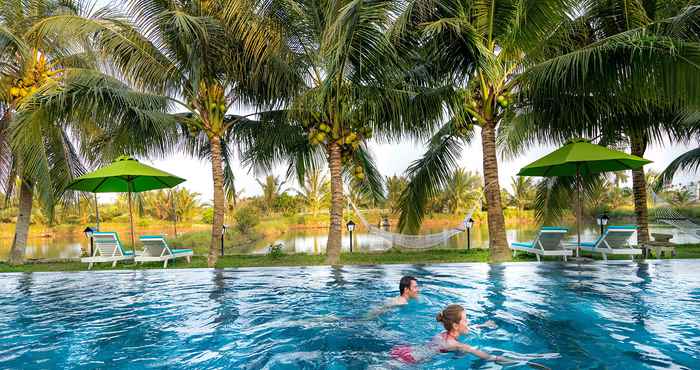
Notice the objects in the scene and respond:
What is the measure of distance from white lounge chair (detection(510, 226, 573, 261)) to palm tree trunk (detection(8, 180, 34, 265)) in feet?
41.1

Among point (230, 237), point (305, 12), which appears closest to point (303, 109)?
point (305, 12)

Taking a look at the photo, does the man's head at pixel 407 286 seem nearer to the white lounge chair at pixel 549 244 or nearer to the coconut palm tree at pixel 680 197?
the white lounge chair at pixel 549 244

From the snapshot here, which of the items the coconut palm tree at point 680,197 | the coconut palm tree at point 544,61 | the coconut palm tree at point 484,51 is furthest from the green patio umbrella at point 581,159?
the coconut palm tree at point 680,197

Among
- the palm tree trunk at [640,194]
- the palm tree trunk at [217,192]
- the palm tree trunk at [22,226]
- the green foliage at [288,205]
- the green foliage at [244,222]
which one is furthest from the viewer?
the green foliage at [288,205]

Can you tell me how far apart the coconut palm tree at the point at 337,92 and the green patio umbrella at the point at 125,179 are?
2.48 meters

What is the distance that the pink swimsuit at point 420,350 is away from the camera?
3809 mm

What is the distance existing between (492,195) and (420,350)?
19.9 ft

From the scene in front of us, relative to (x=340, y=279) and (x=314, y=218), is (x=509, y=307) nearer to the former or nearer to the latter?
(x=340, y=279)

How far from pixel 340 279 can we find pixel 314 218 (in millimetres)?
25322

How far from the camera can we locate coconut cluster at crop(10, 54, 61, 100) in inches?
456

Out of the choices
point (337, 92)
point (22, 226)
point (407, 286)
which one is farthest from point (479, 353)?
point (22, 226)

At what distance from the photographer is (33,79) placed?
11.8 meters

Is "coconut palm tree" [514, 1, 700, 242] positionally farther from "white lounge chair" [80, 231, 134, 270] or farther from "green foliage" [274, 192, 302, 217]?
"green foliage" [274, 192, 302, 217]

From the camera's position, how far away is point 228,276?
795 cm
